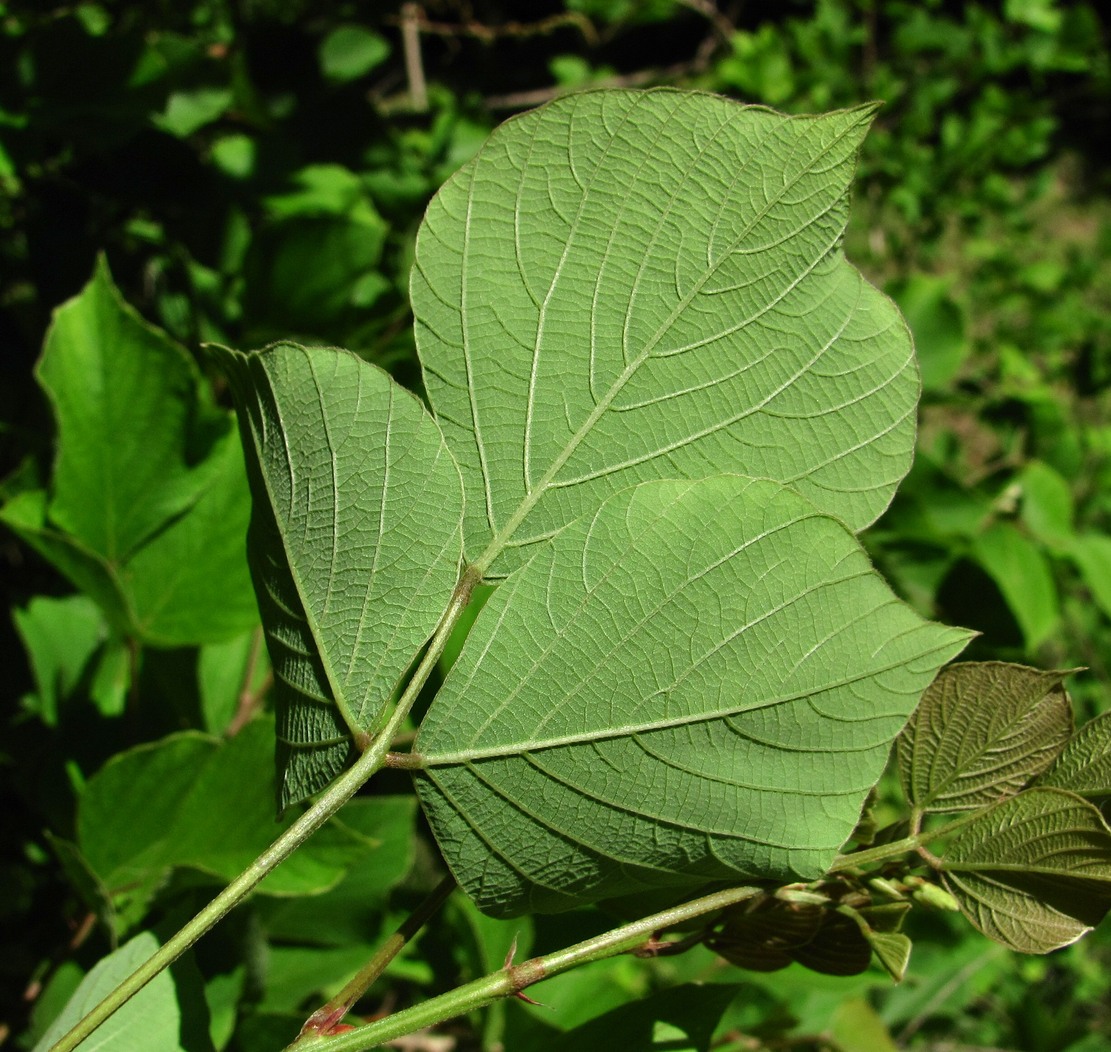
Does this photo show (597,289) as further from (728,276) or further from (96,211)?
(96,211)

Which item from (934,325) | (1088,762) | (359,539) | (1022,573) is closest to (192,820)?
(359,539)

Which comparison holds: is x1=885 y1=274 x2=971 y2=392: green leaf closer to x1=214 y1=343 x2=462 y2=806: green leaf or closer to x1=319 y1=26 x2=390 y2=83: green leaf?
x1=319 y1=26 x2=390 y2=83: green leaf

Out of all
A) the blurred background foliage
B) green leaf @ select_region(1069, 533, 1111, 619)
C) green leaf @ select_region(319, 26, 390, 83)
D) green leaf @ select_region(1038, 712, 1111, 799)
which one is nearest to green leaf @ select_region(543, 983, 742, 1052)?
the blurred background foliage

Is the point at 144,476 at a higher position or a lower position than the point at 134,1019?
higher

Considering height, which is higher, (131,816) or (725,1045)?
(131,816)

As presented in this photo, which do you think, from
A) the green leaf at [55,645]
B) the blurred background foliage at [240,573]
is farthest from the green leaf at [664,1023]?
the green leaf at [55,645]

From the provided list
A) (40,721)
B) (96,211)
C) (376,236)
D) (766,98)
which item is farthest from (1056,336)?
(40,721)

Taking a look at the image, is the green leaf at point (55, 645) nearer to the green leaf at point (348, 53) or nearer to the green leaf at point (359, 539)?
the green leaf at point (359, 539)

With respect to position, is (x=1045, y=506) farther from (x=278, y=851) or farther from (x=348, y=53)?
(x=278, y=851)
